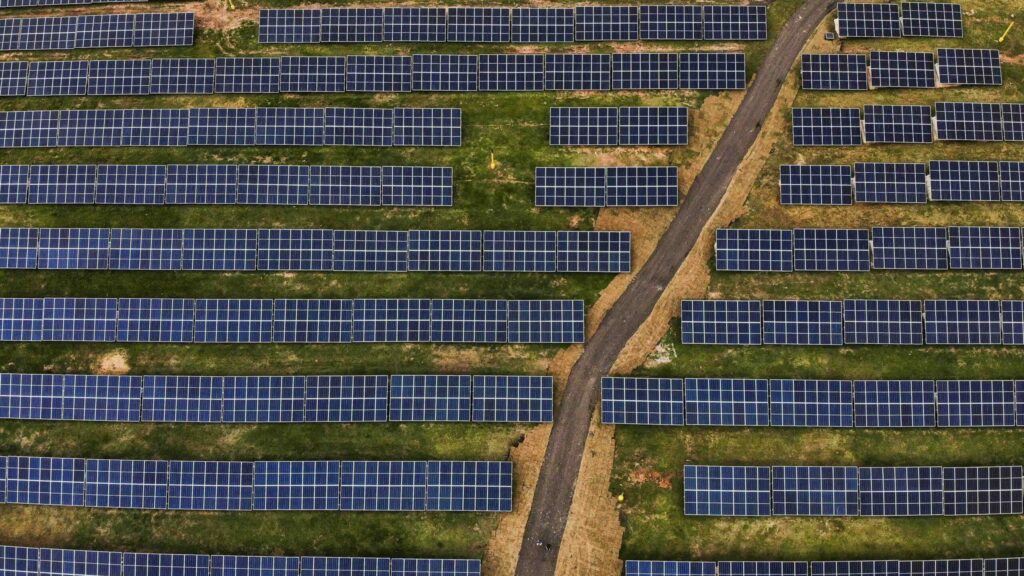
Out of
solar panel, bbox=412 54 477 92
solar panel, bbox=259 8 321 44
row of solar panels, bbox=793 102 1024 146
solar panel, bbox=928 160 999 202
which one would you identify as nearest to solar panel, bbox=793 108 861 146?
row of solar panels, bbox=793 102 1024 146

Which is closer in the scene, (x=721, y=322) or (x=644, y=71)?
(x=721, y=322)

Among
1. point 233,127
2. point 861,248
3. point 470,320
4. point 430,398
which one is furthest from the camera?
→ point 233,127

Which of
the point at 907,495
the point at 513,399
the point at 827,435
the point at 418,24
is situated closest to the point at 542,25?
the point at 418,24

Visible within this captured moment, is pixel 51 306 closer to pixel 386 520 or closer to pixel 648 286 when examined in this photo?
pixel 386 520

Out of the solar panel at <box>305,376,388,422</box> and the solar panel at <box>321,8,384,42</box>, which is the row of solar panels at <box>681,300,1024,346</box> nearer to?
the solar panel at <box>305,376,388,422</box>

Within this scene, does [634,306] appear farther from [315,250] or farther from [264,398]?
[264,398]

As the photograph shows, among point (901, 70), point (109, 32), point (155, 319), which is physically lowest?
point (155, 319)

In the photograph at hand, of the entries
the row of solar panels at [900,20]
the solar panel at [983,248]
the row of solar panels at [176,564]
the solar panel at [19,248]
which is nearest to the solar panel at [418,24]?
the solar panel at [19,248]
